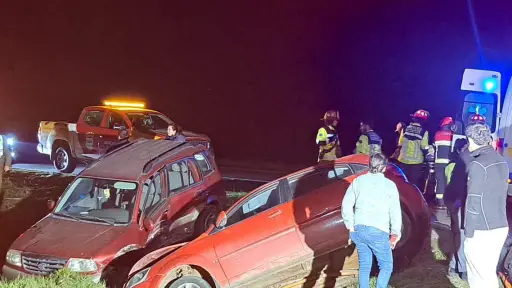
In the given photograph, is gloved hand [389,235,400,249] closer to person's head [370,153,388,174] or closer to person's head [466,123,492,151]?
person's head [370,153,388,174]

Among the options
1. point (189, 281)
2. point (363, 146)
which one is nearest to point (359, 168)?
point (189, 281)

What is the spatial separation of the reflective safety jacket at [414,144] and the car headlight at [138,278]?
517 centimetres

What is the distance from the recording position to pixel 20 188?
12945 millimetres

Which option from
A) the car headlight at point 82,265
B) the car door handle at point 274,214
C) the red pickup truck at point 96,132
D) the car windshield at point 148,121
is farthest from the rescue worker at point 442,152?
the car windshield at point 148,121

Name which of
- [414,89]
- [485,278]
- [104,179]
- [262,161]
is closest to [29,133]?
[262,161]

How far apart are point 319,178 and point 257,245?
124cm

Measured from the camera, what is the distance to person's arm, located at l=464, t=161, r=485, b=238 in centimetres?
A: 474

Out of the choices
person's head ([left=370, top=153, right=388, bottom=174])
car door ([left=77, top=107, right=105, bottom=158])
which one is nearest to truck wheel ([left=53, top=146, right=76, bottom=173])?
car door ([left=77, top=107, right=105, bottom=158])

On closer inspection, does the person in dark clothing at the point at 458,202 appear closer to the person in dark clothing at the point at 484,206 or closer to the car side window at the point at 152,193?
the person in dark clothing at the point at 484,206

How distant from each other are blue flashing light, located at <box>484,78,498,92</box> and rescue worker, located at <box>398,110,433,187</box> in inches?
41.4

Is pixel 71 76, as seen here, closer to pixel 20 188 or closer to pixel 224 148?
pixel 224 148

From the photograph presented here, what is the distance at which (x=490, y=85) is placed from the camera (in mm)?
8930

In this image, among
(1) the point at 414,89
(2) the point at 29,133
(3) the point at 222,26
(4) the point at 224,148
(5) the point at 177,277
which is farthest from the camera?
(2) the point at 29,133

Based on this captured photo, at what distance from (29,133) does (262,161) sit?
13565 millimetres
